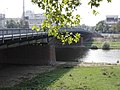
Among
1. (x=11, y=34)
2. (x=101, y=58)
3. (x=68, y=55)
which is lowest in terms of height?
(x=101, y=58)

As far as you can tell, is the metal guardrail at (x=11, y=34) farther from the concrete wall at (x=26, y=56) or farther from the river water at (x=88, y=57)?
the river water at (x=88, y=57)

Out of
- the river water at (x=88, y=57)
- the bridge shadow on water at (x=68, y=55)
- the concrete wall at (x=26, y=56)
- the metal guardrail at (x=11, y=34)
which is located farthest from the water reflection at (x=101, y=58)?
the metal guardrail at (x=11, y=34)

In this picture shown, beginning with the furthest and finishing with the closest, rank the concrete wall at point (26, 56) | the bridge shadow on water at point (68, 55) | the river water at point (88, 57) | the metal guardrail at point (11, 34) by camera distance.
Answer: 1. the bridge shadow on water at point (68, 55)
2. the river water at point (88, 57)
3. the concrete wall at point (26, 56)
4. the metal guardrail at point (11, 34)

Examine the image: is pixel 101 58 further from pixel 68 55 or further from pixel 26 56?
pixel 26 56

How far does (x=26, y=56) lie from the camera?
177ft

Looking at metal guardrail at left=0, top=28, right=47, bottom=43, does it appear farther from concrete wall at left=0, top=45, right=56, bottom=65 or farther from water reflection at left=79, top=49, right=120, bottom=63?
water reflection at left=79, top=49, right=120, bottom=63

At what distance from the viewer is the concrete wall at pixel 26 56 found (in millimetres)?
53625

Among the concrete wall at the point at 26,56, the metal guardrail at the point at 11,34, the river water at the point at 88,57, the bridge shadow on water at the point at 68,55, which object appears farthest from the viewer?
the bridge shadow on water at the point at 68,55

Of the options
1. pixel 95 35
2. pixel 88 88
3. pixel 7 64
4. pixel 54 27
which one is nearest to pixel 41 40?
pixel 7 64

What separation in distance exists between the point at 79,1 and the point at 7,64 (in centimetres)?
4824

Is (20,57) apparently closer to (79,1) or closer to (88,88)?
(88,88)

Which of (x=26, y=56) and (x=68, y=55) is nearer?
(x=26, y=56)

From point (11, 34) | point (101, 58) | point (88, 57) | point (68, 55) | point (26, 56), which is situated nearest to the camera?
point (11, 34)

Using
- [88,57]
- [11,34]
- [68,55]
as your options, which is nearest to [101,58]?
[88,57]
